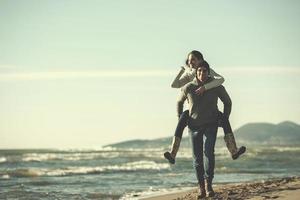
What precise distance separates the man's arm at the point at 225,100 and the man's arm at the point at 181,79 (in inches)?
19.5

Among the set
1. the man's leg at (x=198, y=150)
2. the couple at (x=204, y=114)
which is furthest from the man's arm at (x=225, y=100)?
the man's leg at (x=198, y=150)

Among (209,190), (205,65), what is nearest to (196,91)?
(205,65)

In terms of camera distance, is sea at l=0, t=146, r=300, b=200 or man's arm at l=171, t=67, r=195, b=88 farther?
sea at l=0, t=146, r=300, b=200

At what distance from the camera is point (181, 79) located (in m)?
7.71

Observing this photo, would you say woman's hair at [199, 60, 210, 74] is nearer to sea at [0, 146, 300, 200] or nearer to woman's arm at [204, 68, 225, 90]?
woman's arm at [204, 68, 225, 90]

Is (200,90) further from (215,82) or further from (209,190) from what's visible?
(209,190)

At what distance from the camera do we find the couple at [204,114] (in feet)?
24.4

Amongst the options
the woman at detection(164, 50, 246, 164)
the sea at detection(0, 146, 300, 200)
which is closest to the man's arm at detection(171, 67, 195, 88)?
the woman at detection(164, 50, 246, 164)

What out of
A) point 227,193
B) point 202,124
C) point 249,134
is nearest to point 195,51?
point 202,124

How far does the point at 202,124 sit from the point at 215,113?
0.25 meters

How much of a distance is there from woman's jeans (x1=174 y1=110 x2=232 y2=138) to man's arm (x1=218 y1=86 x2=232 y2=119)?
0.23ft

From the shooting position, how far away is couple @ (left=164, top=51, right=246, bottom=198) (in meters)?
7.45

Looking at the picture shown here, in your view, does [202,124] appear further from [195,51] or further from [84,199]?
[84,199]

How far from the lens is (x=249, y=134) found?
19825 cm
